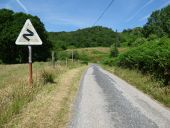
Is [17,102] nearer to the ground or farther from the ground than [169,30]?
nearer to the ground

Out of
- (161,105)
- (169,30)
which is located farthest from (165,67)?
(169,30)

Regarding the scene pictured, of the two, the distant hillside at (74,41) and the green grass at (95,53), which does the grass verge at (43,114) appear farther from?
the green grass at (95,53)

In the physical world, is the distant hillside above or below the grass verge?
above

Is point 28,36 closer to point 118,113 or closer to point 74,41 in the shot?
point 118,113

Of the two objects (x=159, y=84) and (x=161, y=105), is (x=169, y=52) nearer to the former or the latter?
(x=159, y=84)

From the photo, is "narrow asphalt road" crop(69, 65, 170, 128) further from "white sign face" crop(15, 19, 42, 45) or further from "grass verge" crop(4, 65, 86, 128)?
"white sign face" crop(15, 19, 42, 45)

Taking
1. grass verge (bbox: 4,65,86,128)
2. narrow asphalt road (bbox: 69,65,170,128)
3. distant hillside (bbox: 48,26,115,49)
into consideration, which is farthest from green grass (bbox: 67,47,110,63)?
grass verge (bbox: 4,65,86,128)

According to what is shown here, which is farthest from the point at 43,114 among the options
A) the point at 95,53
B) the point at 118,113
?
the point at 95,53

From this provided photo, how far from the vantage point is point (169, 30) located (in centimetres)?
7031

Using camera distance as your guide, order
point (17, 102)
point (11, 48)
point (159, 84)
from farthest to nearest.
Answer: point (11, 48)
point (159, 84)
point (17, 102)

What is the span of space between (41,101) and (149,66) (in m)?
12.0

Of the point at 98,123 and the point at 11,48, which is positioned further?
the point at 11,48

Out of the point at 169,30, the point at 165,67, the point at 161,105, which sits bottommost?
the point at 161,105

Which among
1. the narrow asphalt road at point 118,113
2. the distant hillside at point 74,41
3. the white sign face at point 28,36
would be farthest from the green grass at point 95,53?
the narrow asphalt road at point 118,113
